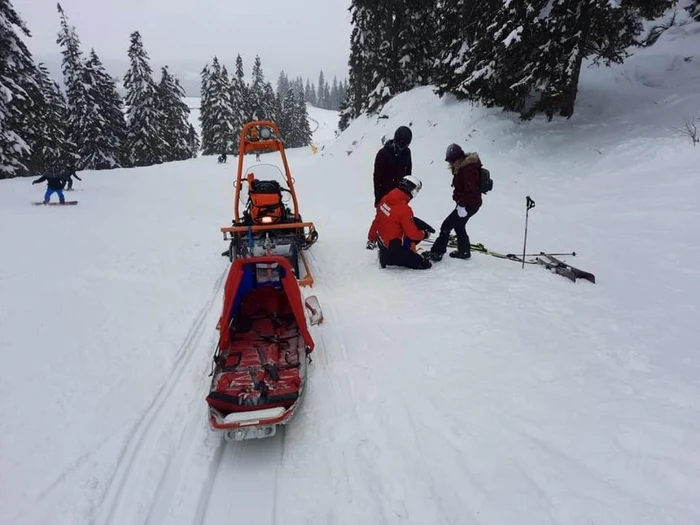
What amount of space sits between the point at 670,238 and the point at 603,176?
340 centimetres

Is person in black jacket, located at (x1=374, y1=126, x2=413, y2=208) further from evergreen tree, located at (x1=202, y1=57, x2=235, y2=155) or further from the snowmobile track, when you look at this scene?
evergreen tree, located at (x1=202, y1=57, x2=235, y2=155)

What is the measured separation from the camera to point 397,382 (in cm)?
377

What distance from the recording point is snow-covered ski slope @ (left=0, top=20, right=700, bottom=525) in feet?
8.60

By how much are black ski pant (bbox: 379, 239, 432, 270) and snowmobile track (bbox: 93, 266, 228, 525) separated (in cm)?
333

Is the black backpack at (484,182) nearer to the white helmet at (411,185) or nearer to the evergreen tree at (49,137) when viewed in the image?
the white helmet at (411,185)

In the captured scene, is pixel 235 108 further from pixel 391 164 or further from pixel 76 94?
pixel 391 164

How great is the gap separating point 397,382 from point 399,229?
3.11m

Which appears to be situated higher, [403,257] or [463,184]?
[463,184]

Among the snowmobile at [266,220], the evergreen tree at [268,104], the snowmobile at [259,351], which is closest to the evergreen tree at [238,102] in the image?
the evergreen tree at [268,104]

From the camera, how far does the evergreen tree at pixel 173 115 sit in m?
35.9

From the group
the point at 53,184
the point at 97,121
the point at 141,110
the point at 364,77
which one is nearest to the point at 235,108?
the point at 141,110

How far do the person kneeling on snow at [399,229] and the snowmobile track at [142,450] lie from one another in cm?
333

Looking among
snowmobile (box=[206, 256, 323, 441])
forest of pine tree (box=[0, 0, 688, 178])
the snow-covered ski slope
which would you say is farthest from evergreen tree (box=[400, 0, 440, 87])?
snowmobile (box=[206, 256, 323, 441])

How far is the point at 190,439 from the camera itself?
321cm
